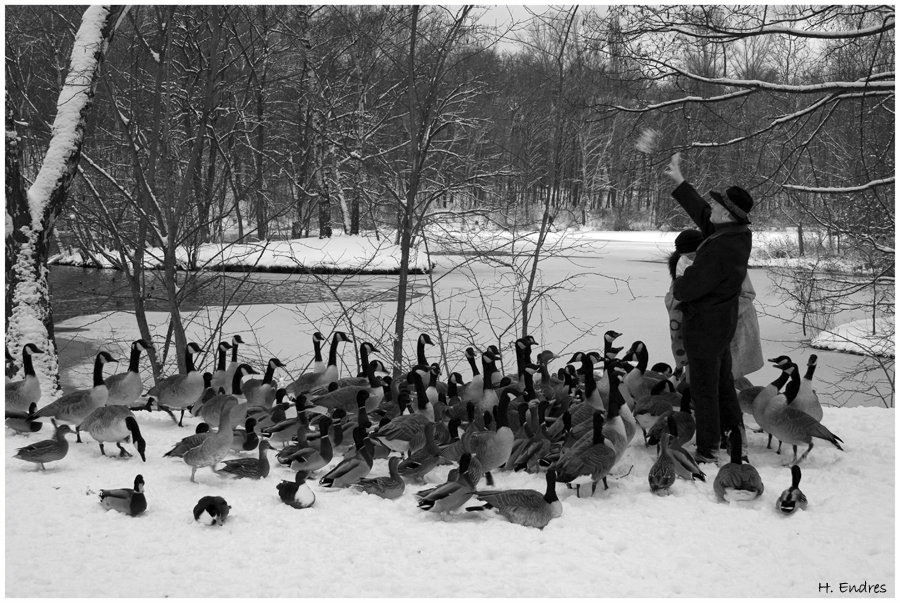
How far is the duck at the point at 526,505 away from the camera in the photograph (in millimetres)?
4094

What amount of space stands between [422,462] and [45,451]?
99.0 inches

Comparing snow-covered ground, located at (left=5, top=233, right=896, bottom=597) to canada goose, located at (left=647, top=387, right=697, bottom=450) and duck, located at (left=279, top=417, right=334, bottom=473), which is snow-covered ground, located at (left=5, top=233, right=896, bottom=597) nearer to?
duck, located at (left=279, top=417, right=334, bottom=473)

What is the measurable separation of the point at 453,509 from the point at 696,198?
9.93 ft

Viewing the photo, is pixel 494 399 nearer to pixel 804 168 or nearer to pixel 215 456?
pixel 215 456

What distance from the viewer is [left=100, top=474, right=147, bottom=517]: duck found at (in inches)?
161

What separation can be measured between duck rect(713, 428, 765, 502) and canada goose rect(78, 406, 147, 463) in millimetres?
3953

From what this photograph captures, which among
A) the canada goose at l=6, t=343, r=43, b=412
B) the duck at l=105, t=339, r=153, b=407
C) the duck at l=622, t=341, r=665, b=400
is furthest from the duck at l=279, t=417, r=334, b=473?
the duck at l=622, t=341, r=665, b=400

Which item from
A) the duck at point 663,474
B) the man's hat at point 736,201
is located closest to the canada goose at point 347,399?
the duck at point 663,474

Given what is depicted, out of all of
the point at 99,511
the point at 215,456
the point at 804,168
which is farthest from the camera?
the point at 804,168

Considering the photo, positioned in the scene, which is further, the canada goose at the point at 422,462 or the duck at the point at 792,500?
the canada goose at the point at 422,462

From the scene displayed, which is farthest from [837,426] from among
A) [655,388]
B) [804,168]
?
[804,168]

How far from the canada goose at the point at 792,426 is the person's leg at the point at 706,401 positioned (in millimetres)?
491

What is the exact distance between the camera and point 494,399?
6250mm

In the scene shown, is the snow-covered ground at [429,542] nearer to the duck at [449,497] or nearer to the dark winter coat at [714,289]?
the duck at [449,497]
